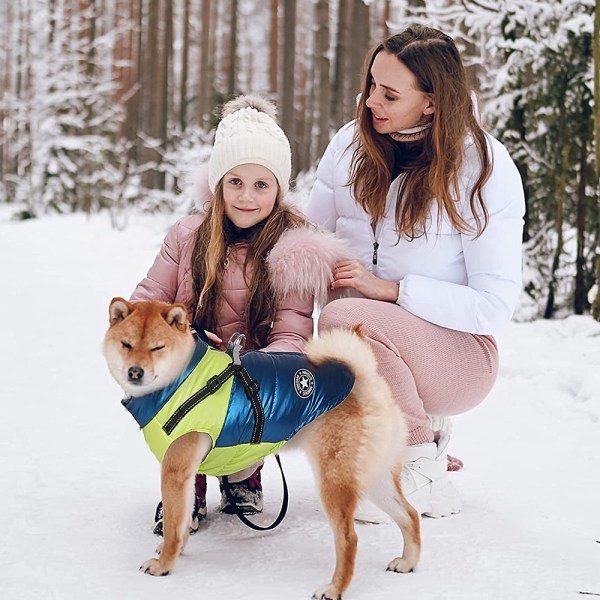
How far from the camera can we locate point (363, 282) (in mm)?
3127

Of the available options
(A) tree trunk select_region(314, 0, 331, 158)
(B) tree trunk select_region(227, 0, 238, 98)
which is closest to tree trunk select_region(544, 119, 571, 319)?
(A) tree trunk select_region(314, 0, 331, 158)

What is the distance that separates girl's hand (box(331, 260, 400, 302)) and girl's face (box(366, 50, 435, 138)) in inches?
23.9

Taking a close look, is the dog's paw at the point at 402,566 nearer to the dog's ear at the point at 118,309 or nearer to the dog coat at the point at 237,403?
the dog coat at the point at 237,403

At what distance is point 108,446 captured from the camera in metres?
3.84

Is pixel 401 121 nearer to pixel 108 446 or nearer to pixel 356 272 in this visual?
pixel 356 272

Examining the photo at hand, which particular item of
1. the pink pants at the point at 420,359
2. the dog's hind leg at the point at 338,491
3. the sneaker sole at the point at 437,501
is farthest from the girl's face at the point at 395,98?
the sneaker sole at the point at 437,501

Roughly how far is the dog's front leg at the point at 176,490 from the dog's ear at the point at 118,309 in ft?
1.50

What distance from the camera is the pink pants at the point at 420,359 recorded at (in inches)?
117

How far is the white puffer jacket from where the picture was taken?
3074 mm

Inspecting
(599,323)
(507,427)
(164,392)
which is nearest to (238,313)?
(164,392)

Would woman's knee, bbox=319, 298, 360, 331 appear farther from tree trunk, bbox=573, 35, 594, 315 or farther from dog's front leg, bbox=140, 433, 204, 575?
tree trunk, bbox=573, 35, 594, 315

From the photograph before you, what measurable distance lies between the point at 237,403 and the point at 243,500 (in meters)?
0.74

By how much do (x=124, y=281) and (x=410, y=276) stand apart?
6.53 meters

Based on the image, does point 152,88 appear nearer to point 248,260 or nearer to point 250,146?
point 250,146
